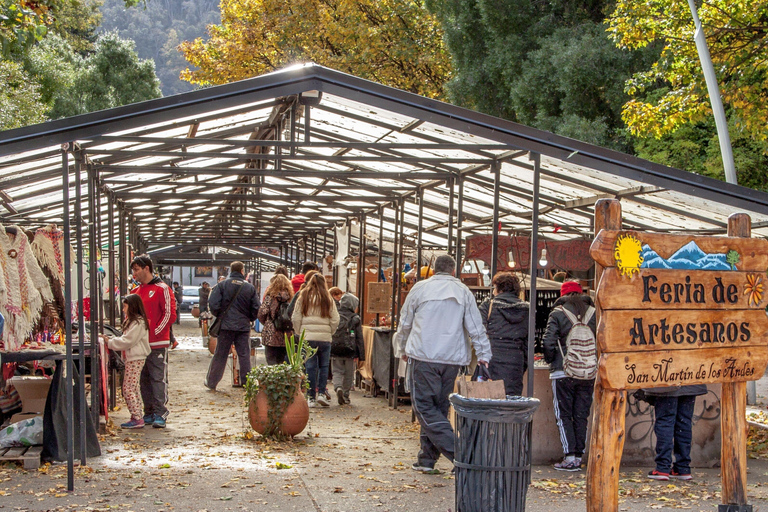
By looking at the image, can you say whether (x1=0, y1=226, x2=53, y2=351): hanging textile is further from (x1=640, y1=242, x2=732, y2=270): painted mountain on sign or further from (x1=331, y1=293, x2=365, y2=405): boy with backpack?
(x1=640, y1=242, x2=732, y2=270): painted mountain on sign

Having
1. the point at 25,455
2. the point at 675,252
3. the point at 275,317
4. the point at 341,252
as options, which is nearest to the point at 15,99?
the point at 341,252

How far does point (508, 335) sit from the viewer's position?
768cm

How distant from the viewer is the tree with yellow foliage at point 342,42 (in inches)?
1029

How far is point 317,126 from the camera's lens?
9180mm

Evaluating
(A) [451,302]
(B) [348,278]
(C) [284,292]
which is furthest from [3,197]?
(B) [348,278]

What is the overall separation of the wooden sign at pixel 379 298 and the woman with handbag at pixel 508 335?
18.5ft

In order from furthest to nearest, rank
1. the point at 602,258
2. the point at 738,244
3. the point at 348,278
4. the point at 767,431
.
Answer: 1. the point at 348,278
2. the point at 767,431
3. the point at 738,244
4. the point at 602,258

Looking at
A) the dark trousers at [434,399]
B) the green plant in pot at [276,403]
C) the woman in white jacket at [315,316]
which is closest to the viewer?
the dark trousers at [434,399]

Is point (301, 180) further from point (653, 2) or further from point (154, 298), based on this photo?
point (653, 2)

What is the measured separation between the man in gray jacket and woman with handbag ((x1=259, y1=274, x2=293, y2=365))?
457 centimetres

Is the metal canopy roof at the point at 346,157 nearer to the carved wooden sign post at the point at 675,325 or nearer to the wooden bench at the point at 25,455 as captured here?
the carved wooden sign post at the point at 675,325

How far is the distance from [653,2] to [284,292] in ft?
26.8

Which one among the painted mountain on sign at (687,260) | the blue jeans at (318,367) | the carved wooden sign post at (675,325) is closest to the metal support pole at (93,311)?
the blue jeans at (318,367)

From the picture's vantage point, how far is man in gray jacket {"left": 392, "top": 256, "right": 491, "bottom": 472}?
6727 millimetres
